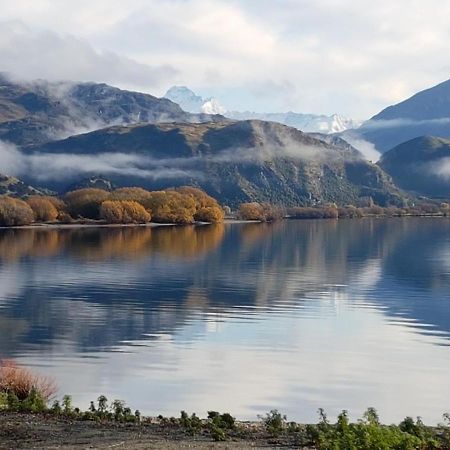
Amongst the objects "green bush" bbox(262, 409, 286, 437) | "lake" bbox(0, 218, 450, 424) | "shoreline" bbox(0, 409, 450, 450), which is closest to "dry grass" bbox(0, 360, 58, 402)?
"lake" bbox(0, 218, 450, 424)

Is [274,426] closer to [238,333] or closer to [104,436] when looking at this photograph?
[104,436]

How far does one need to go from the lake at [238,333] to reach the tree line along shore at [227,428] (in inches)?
175

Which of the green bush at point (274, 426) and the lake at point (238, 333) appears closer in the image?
the green bush at point (274, 426)

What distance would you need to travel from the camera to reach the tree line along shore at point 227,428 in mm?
19019

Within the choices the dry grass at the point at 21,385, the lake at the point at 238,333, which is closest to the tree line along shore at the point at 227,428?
the dry grass at the point at 21,385

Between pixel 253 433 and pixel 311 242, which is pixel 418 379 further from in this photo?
pixel 311 242

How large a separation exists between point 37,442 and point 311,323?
105 ft

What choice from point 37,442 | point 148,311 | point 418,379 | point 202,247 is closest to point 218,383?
point 418,379

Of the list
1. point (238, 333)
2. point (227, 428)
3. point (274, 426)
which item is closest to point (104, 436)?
point (227, 428)

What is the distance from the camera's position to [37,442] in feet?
66.6

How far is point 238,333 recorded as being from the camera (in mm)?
46281

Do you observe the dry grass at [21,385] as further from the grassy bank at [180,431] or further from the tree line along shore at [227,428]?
the grassy bank at [180,431]

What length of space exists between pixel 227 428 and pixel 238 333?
75.7ft

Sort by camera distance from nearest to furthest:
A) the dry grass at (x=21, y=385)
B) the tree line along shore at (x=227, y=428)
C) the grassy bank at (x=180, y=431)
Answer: the tree line along shore at (x=227, y=428)
the grassy bank at (x=180, y=431)
the dry grass at (x=21, y=385)
